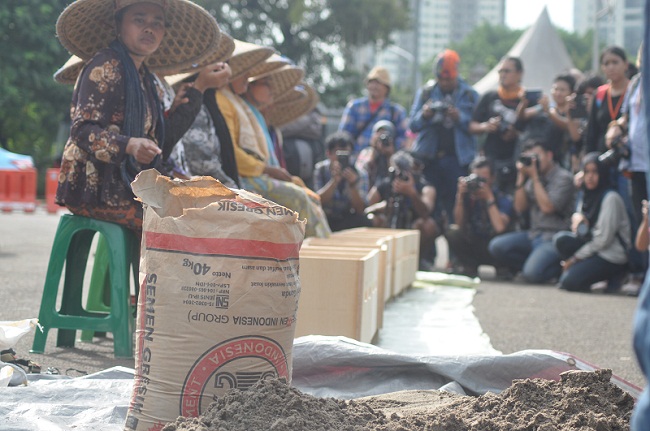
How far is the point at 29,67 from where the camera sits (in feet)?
79.9

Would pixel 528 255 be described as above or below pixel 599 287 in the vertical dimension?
above

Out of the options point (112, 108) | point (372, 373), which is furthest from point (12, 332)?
point (372, 373)

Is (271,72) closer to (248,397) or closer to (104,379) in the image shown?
(104,379)

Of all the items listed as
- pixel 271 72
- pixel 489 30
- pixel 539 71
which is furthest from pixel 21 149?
pixel 489 30

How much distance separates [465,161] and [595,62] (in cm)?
2301

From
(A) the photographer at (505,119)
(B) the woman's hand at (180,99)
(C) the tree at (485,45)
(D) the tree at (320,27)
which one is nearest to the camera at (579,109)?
(A) the photographer at (505,119)

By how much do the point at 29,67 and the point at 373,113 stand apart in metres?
15.6

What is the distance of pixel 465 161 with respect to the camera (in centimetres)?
1091

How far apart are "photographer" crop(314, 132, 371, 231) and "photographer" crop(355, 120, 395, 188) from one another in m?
0.43

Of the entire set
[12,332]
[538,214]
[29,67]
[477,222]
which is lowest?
[477,222]

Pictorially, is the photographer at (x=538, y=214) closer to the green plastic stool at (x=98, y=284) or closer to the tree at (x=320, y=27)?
the green plastic stool at (x=98, y=284)

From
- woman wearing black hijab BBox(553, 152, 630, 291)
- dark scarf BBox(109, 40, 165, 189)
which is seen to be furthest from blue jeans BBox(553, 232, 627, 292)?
dark scarf BBox(109, 40, 165, 189)

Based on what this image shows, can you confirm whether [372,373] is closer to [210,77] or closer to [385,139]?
[210,77]

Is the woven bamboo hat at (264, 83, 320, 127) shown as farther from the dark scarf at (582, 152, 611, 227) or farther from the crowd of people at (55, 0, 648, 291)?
the dark scarf at (582, 152, 611, 227)
